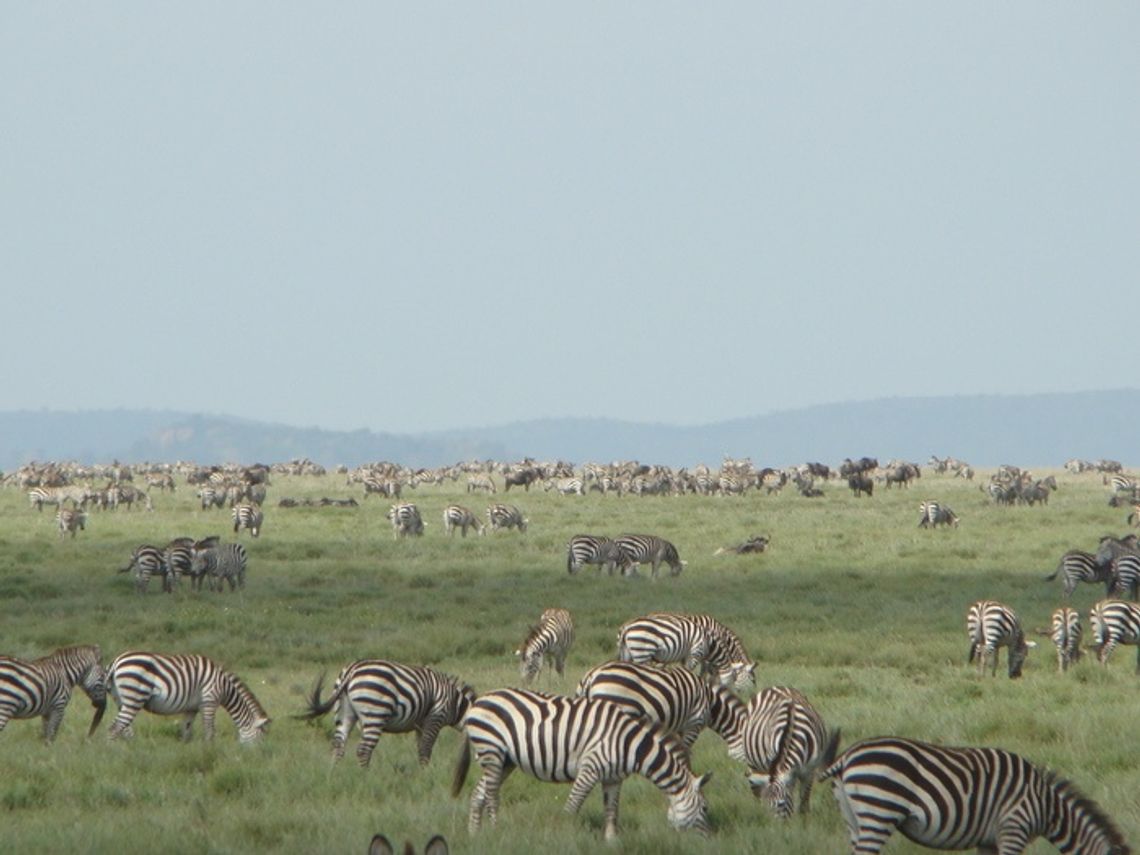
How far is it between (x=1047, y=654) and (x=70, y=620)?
46.9ft

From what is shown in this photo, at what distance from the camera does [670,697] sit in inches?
477

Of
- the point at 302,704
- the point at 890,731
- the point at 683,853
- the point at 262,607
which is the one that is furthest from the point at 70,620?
the point at 683,853

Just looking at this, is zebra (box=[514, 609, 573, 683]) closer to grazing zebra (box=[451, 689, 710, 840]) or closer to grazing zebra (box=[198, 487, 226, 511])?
grazing zebra (box=[451, 689, 710, 840])

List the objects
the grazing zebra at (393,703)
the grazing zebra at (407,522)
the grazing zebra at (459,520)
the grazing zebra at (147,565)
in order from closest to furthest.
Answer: the grazing zebra at (393,703) < the grazing zebra at (147,565) < the grazing zebra at (407,522) < the grazing zebra at (459,520)

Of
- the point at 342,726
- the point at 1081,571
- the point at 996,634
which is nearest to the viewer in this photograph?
the point at 342,726

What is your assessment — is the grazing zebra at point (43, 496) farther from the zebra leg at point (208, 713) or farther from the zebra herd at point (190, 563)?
the zebra leg at point (208, 713)

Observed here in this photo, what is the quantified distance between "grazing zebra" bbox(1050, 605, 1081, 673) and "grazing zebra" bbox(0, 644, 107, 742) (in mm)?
11816

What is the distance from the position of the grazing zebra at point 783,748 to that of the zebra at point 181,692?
15.9ft

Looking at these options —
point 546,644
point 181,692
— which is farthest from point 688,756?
point 546,644

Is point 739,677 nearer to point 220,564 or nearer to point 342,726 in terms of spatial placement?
point 342,726

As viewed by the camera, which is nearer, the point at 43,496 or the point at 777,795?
the point at 777,795

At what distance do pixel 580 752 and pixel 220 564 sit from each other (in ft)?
64.0

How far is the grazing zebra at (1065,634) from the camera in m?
19.7

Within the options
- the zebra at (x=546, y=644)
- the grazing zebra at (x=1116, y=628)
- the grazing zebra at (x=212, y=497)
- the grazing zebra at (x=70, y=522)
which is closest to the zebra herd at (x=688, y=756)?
the zebra at (x=546, y=644)
